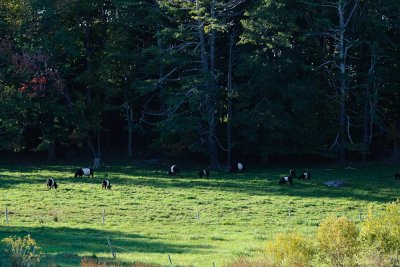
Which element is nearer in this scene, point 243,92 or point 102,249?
point 102,249

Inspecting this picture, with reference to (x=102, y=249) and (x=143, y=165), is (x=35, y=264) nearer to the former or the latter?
(x=102, y=249)

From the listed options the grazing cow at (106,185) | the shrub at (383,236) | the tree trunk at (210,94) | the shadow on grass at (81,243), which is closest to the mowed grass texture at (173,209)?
the shadow on grass at (81,243)

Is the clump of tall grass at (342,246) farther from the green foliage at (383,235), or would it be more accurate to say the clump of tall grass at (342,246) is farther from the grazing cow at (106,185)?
the grazing cow at (106,185)

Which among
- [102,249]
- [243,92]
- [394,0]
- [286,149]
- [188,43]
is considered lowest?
[102,249]

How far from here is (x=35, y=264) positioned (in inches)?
713

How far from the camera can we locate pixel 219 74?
2126 inches

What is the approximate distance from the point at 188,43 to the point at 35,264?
37.4 m

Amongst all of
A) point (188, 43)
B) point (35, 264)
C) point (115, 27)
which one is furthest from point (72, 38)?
point (35, 264)

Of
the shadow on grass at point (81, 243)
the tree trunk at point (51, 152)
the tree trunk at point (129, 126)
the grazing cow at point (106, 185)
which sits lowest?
the shadow on grass at point (81, 243)

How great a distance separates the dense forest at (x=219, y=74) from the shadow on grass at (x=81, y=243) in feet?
80.6

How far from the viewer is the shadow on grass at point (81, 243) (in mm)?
22589

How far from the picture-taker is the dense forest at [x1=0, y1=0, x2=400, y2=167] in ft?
172

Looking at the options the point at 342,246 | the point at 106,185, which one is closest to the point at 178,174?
the point at 106,185

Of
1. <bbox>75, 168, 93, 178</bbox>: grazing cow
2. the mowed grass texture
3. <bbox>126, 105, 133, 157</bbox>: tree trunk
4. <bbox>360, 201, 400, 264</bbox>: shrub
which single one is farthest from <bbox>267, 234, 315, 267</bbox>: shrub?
<bbox>126, 105, 133, 157</bbox>: tree trunk
